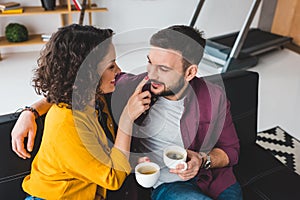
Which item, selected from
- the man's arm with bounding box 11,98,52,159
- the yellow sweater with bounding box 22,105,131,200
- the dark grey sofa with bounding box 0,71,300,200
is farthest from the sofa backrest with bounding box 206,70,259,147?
the man's arm with bounding box 11,98,52,159

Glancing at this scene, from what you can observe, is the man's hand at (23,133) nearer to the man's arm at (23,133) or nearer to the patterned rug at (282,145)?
the man's arm at (23,133)

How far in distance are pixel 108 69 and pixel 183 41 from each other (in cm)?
29

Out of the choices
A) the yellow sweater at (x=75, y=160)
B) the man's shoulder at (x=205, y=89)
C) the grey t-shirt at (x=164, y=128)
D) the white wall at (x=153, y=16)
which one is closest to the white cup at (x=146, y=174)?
the yellow sweater at (x=75, y=160)

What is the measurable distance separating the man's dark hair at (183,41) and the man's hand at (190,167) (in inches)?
13.4

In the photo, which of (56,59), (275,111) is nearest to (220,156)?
(56,59)

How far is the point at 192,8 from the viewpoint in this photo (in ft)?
13.8

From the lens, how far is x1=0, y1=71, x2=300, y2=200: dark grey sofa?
1.30 m

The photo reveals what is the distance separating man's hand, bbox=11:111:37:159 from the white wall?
275 centimetres

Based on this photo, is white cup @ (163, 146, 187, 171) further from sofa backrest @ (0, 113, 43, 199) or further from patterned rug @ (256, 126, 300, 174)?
patterned rug @ (256, 126, 300, 174)

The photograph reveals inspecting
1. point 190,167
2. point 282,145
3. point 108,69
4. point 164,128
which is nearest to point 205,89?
point 164,128

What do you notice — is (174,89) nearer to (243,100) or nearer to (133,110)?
(133,110)

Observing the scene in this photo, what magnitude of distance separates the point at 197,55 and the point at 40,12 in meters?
2.69

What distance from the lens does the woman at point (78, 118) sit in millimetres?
1061

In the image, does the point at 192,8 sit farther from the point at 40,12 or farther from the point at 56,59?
the point at 56,59
